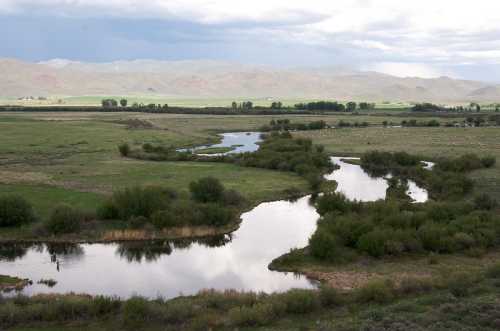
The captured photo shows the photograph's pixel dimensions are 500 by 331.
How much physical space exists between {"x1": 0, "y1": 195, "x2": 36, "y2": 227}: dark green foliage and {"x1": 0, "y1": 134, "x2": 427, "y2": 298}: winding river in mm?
2729

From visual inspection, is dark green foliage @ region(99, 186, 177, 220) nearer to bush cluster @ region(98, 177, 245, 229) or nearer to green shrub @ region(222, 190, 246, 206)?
bush cluster @ region(98, 177, 245, 229)

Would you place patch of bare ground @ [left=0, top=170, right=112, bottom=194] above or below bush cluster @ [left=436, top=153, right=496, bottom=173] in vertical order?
below

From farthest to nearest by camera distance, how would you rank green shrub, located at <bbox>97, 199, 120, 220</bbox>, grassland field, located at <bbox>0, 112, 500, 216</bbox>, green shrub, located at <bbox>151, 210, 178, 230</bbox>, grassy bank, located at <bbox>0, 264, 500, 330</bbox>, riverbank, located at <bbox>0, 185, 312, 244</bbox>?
grassland field, located at <bbox>0, 112, 500, 216</bbox> → green shrub, located at <bbox>97, 199, 120, 220</bbox> → green shrub, located at <bbox>151, 210, 178, 230</bbox> → riverbank, located at <bbox>0, 185, 312, 244</bbox> → grassy bank, located at <bbox>0, 264, 500, 330</bbox>

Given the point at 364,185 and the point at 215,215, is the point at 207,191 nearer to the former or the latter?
the point at 215,215

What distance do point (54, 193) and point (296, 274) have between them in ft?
74.4

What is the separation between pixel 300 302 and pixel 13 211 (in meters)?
20.4

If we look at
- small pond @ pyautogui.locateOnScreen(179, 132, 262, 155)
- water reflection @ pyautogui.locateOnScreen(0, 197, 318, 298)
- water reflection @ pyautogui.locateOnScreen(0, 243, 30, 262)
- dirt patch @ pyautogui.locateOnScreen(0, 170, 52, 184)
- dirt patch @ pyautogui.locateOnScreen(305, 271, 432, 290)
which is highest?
dirt patch @ pyautogui.locateOnScreen(0, 170, 52, 184)

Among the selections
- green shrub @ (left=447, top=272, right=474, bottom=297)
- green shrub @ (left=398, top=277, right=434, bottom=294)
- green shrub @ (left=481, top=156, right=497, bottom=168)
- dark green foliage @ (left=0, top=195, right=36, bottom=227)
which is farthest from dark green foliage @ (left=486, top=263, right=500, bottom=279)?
green shrub @ (left=481, top=156, right=497, bottom=168)

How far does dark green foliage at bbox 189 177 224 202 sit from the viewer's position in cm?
4019

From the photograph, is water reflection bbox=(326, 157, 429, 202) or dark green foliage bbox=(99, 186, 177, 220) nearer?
dark green foliage bbox=(99, 186, 177, 220)

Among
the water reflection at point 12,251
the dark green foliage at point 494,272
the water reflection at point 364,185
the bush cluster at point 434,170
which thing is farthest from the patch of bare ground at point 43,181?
the dark green foliage at point 494,272

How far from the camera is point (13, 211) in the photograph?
→ 33.7 meters

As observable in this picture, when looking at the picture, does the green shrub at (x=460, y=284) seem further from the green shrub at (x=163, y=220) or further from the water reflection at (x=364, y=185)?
the water reflection at (x=364, y=185)

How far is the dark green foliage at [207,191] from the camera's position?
40188 mm
